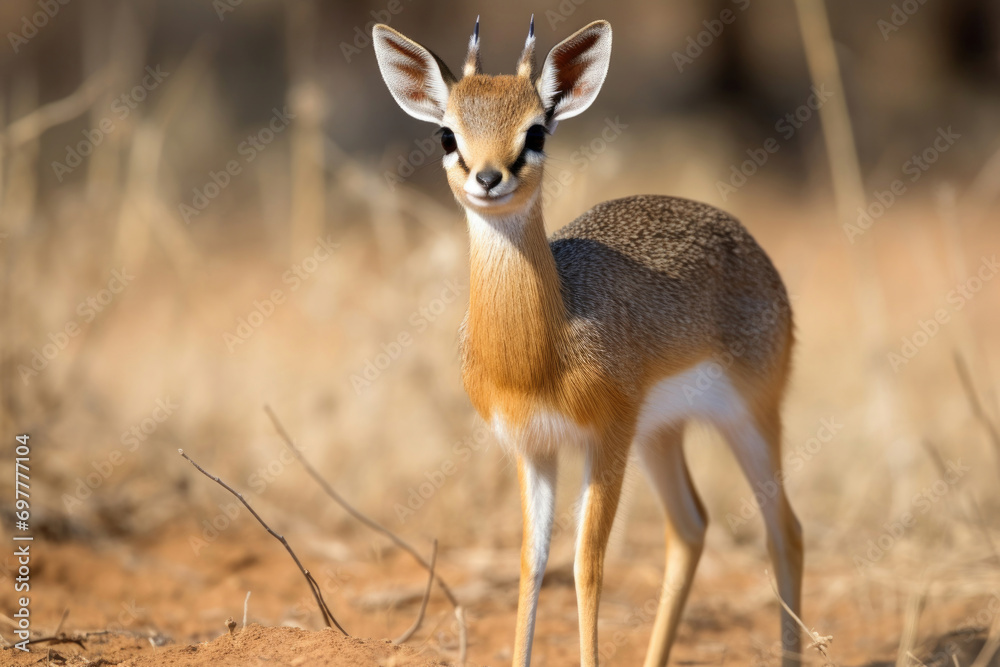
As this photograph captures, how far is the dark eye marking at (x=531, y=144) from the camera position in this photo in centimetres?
402

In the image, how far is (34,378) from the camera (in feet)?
22.9

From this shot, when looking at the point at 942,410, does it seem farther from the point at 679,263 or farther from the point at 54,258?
the point at 54,258

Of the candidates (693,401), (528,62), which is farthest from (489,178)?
(693,401)

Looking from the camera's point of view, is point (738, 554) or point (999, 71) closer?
point (738, 554)

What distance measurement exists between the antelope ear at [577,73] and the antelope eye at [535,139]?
0.81ft

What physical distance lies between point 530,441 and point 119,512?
3935 millimetres

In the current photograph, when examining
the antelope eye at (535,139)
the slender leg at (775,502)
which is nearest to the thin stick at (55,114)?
the antelope eye at (535,139)

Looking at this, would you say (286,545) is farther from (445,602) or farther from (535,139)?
(445,602)

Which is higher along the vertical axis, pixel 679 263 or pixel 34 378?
pixel 34 378

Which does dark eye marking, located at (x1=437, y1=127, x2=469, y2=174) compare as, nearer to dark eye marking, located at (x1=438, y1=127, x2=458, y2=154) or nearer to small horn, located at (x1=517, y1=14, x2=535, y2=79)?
dark eye marking, located at (x1=438, y1=127, x2=458, y2=154)

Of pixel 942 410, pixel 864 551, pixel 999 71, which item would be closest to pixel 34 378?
pixel 864 551

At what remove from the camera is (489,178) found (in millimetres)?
3840

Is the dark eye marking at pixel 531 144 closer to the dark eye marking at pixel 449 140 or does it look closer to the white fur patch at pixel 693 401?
the dark eye marking at pixel 449 140

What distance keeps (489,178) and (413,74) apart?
956 mm
